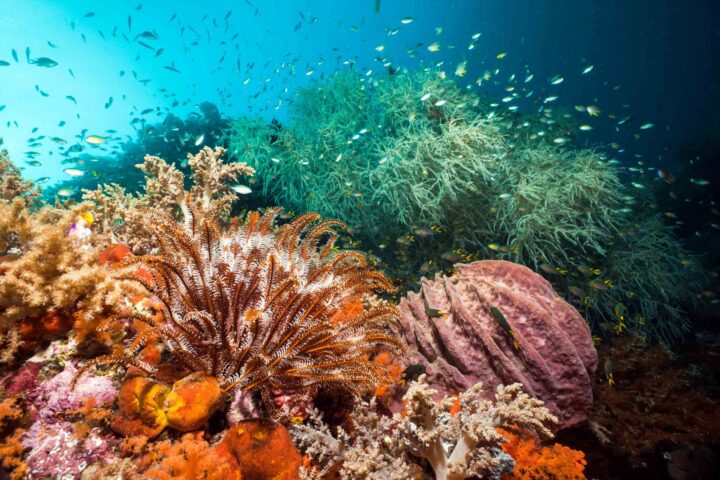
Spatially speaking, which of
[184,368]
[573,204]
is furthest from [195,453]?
[573,204]

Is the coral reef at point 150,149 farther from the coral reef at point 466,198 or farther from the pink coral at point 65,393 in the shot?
the pink coral at point 65,393

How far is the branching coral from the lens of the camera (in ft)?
7.92

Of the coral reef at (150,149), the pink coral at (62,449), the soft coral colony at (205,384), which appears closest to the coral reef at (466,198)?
the soft coral colony at (205,384)

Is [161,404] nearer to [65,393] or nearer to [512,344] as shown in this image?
[65,393]

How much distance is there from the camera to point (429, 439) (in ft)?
8.14

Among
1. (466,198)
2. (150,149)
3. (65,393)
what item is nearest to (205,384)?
(65,393)

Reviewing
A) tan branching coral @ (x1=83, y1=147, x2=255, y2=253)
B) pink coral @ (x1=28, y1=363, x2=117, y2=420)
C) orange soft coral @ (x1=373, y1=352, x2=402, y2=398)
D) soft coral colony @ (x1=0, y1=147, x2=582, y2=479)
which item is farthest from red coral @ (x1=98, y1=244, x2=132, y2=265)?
orange soft coral @ (x1=373, y1=352, x2=402, y2=398)

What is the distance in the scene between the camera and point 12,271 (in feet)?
8.63

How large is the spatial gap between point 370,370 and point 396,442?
2.40ft

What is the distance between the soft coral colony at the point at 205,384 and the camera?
2.08m

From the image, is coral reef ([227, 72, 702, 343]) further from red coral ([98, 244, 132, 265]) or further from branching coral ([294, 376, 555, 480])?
red coral ([98, 244, 132, 265])

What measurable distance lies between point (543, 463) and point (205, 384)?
2.96 m

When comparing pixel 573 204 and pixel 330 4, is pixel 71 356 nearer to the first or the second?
pixel 573 204

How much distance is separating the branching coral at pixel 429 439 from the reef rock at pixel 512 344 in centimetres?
65
